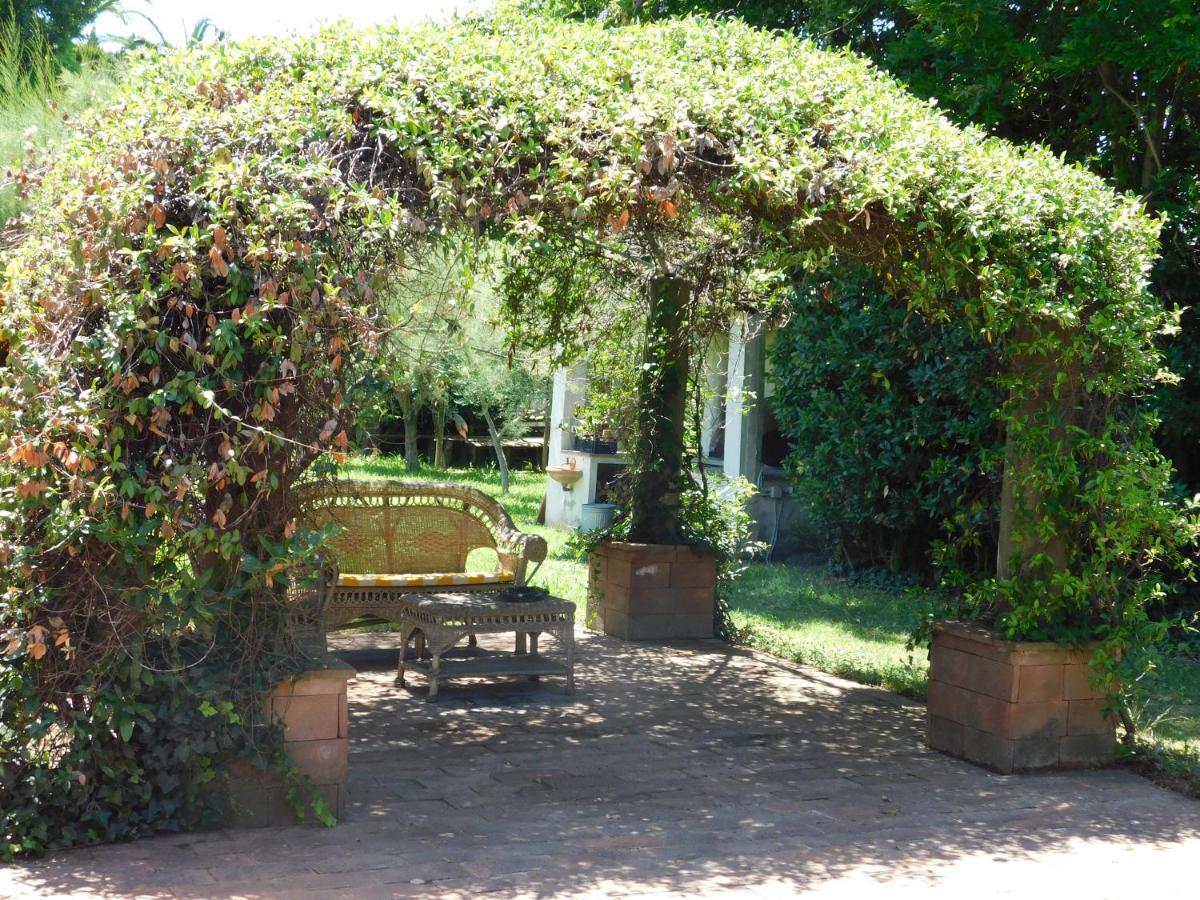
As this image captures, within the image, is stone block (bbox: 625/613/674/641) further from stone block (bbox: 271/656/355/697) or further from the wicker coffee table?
stone block (bbox: 271/656/355/697)

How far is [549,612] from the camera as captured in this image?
7516 millimetres

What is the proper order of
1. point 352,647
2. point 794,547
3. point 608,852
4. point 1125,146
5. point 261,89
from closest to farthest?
point 608,852, point 261,89, point 352,647, point 1125,146, point 794,547

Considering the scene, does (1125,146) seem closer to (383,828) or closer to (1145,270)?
(1145,270)

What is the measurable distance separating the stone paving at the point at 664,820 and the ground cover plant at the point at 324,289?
58 centimetres

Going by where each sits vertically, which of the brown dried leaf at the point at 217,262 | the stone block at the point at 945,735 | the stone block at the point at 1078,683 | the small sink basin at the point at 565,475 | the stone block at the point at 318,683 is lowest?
the stone block at the point at 945,735

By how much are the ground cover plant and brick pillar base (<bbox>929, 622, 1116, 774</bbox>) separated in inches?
8.0

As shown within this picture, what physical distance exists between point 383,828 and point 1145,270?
162 inches

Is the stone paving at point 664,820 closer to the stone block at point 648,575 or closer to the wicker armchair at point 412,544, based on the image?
the wicker armchair at point 412,544

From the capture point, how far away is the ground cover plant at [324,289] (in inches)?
168

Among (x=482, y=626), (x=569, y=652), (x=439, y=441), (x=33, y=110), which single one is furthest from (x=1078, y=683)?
(x=439, y=441)

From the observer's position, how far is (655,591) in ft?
30.6

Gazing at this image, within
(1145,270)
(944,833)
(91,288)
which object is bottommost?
(944,833)

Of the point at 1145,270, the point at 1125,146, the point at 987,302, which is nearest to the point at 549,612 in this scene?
the point at 987,302

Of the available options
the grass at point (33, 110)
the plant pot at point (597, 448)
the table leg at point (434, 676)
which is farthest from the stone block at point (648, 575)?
the plant pot at point (597, 448)
